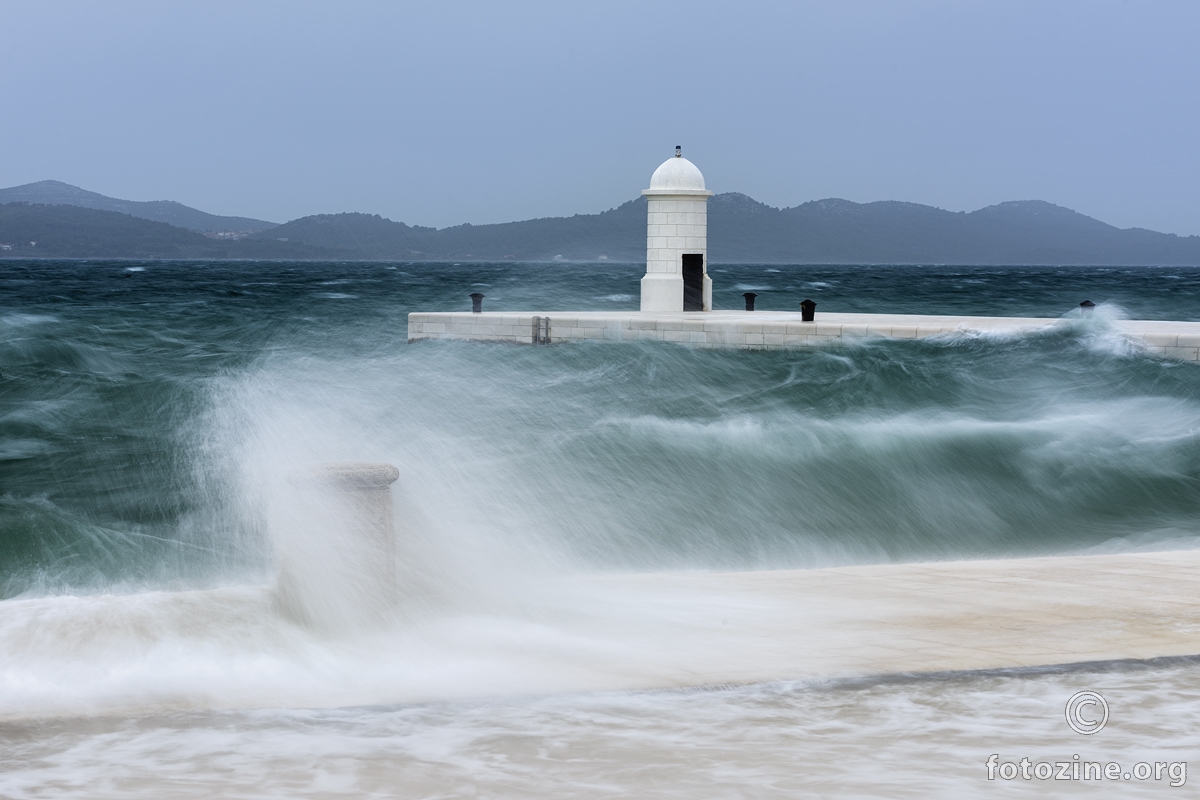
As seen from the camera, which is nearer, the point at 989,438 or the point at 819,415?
the point at 989,438

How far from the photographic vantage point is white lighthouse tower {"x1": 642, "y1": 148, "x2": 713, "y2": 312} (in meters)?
24.6

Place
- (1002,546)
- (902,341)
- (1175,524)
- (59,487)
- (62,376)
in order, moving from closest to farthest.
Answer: (1002,546)
(1175,524)
(59,487)
(902,341)
(62,376)

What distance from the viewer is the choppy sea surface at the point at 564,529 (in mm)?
4191

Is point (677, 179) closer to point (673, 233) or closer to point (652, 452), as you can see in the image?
point (673, 233)

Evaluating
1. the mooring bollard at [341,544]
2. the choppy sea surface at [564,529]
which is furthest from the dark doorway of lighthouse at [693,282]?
the mooring bollard at [341,544]

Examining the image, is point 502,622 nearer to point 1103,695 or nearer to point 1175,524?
point 1103,695

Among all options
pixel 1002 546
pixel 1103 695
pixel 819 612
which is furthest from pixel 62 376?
pixel 1103 695

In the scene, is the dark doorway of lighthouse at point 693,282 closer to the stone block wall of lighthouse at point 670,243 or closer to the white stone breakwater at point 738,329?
the stone block wall of lighthouse at point 670,243

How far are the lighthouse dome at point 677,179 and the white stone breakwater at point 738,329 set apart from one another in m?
2.77

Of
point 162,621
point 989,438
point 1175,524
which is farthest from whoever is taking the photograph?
point 989,438

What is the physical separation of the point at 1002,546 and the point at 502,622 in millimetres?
6261

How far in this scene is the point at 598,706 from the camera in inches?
186

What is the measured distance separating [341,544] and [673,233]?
19.5 m

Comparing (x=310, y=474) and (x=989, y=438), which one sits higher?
(x=310, y=474)
